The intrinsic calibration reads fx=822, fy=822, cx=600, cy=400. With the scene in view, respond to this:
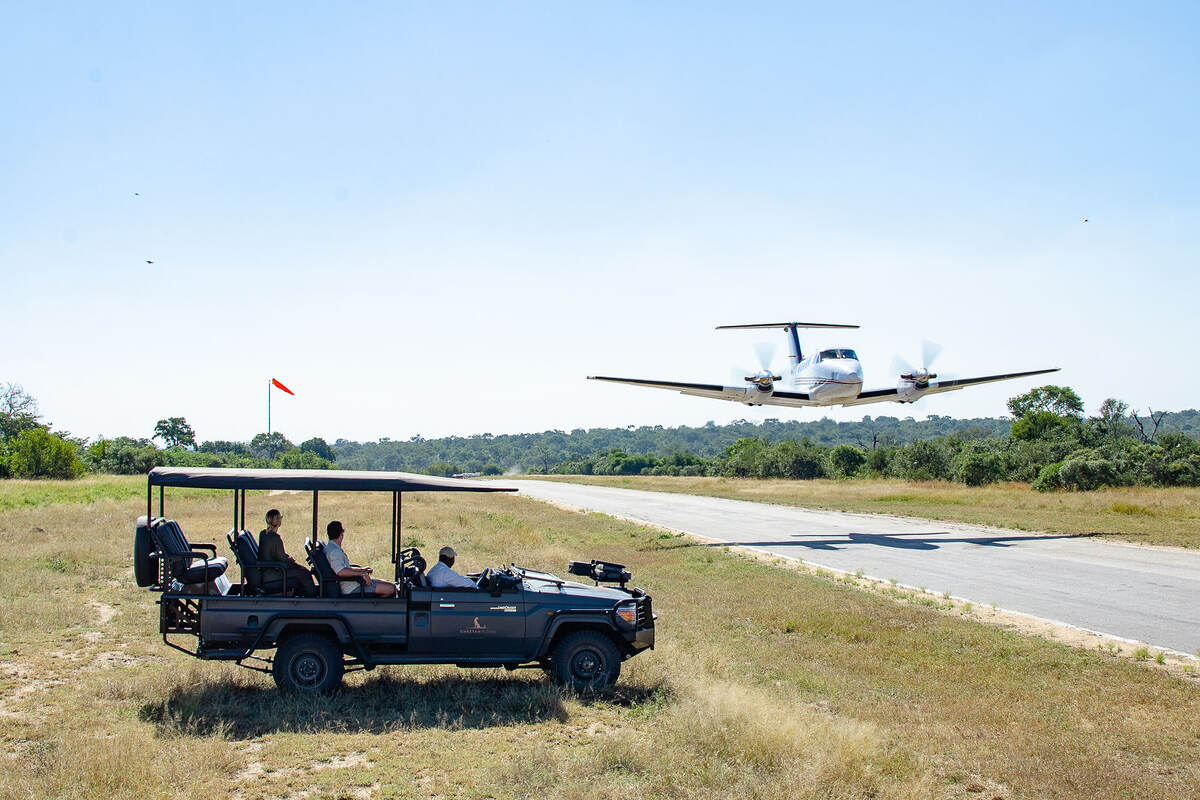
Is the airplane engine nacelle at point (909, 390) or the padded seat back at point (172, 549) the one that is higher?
the airplane engine nacelle at point (909, 390)

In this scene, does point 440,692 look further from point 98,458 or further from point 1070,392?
point 1070,392

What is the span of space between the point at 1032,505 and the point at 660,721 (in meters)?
37.7

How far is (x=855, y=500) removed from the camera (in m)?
47.4

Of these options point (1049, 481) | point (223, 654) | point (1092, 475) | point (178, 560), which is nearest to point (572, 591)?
point (223, 654)

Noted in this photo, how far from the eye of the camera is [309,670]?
29.2 ft

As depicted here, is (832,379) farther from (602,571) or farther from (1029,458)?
(1029,458)

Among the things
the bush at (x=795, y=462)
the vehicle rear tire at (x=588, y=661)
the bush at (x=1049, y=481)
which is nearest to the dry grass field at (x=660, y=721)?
the vehicle rear tire at (x=588, y=661)

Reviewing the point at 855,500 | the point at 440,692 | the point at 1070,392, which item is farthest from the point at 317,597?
the point at 1070,392

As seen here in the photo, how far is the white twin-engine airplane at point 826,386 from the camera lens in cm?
3353

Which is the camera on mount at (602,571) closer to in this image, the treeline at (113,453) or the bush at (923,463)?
the treeline at (113,453)

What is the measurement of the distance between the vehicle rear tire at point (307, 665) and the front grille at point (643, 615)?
3265 mm

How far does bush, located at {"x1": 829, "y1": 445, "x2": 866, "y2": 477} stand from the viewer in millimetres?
72062

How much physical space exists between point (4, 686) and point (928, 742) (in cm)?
1014

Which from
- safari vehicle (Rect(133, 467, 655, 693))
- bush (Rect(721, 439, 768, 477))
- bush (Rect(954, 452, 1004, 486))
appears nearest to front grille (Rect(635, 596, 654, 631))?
safari vehicle (Rect(133, 467, 655, 693))
